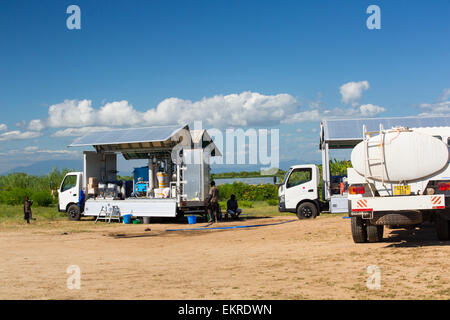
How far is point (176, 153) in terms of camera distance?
19.5 metres

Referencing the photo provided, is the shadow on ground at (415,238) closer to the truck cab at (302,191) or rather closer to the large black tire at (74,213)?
A: the truck cab at (302,191)

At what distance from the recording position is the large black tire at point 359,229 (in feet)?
35.2

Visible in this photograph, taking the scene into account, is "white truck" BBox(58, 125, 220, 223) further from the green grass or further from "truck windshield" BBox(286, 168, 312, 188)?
"truck windshield" BBox(286, 168, 312, 188)

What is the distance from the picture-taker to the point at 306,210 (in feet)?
62.3

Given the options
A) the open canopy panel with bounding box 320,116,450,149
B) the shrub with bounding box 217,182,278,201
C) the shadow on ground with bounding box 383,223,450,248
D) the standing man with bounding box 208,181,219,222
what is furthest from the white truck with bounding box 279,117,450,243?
the shrub with bounding box 217,182,278,201

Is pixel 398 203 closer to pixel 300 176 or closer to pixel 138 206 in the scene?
pixel 300 176

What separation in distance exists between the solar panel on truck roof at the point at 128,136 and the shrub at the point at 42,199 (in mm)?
11664

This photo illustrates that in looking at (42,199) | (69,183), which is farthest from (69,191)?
(42,199)

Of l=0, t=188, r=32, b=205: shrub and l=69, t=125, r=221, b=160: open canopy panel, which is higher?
l=69, t=125, r=221, b=160: open canopy panel

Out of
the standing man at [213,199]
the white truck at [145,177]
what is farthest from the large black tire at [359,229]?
the white truck at [145,177]

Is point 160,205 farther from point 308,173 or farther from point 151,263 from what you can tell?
point 151,263

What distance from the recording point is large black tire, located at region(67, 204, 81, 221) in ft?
72.7
